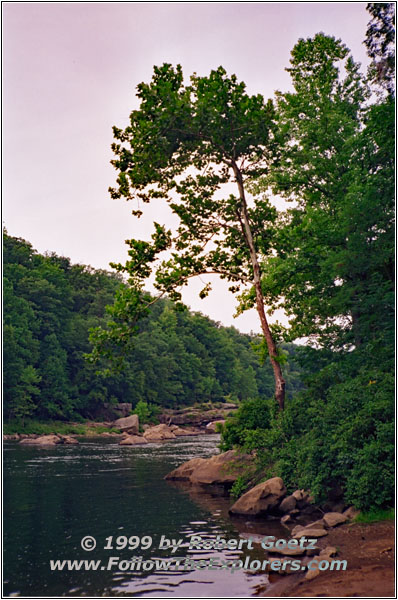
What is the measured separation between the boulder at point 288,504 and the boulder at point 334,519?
2.61 m

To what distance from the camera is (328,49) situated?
94.5 feet

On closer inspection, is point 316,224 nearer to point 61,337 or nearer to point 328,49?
point 328,49

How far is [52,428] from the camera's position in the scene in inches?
2502

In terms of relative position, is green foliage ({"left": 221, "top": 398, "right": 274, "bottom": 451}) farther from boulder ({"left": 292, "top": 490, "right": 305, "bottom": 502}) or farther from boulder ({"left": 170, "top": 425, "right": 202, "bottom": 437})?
boulder ({"left": 170, "top": 425, "right": 202, "bottom": 437})

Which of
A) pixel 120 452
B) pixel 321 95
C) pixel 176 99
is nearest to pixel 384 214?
pixel 176 99

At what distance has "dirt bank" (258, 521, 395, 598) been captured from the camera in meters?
8.76

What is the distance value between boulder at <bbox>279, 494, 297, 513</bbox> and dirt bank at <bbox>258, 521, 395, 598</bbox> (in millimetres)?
4280

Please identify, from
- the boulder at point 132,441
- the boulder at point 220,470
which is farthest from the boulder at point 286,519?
the boulder at point 132,441

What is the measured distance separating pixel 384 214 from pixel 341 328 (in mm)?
7804

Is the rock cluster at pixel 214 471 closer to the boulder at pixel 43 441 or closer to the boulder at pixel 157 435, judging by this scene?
the boulder at pixel 43 441

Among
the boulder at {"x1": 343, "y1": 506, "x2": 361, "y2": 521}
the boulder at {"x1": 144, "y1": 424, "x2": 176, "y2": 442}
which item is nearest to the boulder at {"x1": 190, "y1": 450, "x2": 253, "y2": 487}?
the boulder at {"x1": 343, "y1": 506, "x2": 361, "y2": 521}

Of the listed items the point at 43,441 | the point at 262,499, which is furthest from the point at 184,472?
the point at 43,441

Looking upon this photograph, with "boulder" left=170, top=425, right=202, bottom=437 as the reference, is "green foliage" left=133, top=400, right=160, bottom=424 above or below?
above

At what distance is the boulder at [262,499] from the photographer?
16.8m
